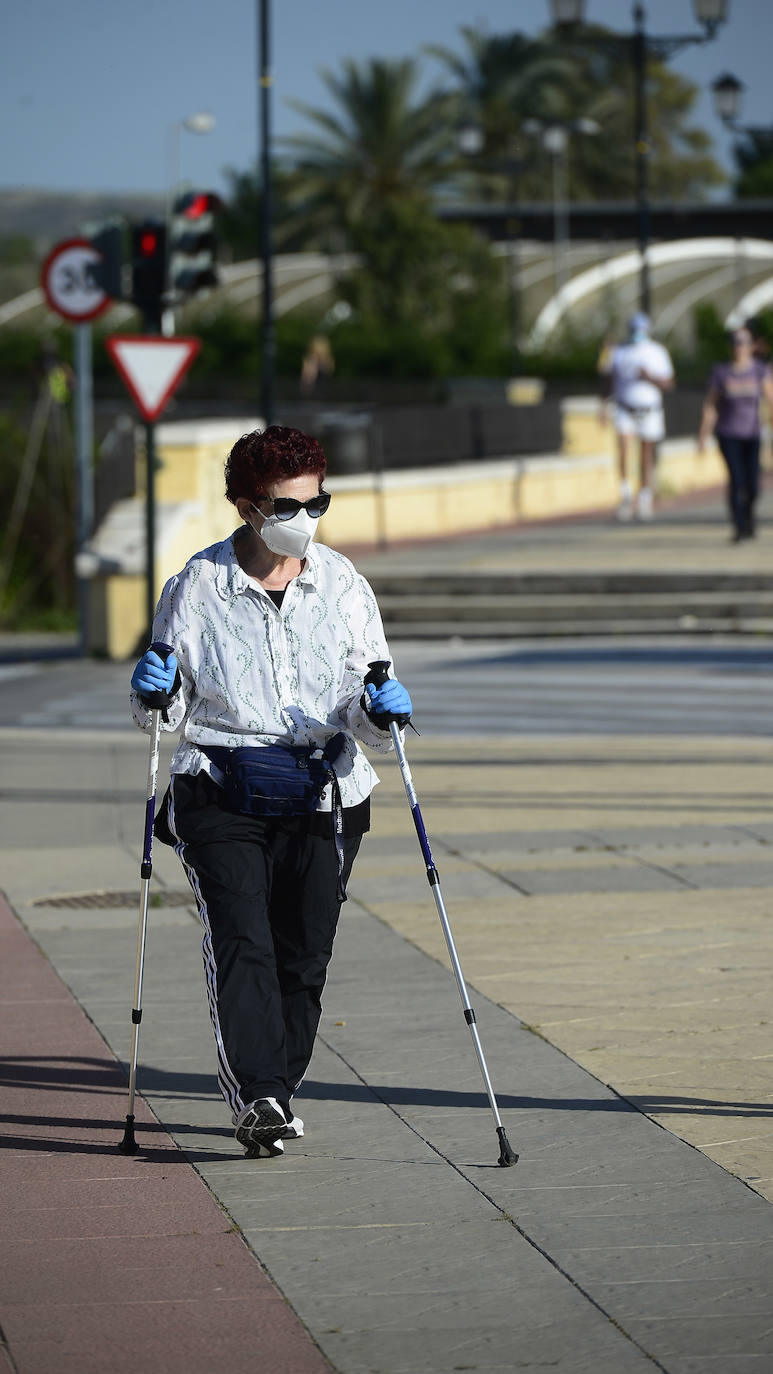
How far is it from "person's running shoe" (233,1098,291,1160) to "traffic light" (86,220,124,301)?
449 inches

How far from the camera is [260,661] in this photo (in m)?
4.91

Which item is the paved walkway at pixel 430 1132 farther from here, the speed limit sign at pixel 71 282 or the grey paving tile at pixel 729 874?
the speed limit sign at pixel 71 282

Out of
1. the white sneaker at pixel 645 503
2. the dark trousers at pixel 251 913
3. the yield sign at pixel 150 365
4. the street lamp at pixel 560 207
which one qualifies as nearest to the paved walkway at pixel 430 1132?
the dark trousers at pixel 251 913

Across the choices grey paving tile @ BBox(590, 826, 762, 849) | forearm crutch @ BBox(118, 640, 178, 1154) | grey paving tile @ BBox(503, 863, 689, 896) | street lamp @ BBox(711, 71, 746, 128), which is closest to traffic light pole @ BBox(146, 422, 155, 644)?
grey paving tile @ BBox(590, 826, 762, 849)

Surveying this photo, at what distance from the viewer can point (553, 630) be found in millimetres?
17391

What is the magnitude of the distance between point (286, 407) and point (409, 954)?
113ft

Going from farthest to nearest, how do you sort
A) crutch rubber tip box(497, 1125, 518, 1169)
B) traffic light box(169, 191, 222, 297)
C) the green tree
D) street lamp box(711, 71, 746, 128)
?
the green tree → street lamp box(711, 71, 746, 128) → traffic light box(169, 191, 222, 297) → crutch rubber tip box(497, 1125, 518, 1169)

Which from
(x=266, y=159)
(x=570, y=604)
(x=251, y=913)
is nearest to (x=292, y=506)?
(x=251, y=913)

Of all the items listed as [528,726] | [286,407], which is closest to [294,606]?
[528,726]

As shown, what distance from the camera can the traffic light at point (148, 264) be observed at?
1473 cm

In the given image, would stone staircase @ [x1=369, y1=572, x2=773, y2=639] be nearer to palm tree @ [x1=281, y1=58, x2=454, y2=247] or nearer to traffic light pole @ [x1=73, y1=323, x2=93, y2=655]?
traffic light pole @ [x1=73, y1=323, x2=93, y2=655]

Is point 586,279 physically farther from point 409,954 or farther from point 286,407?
point 409,954

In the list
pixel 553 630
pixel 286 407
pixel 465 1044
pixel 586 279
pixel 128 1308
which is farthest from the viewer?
pixel 586 279

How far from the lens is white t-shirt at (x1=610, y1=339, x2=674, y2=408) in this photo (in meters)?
22.5
